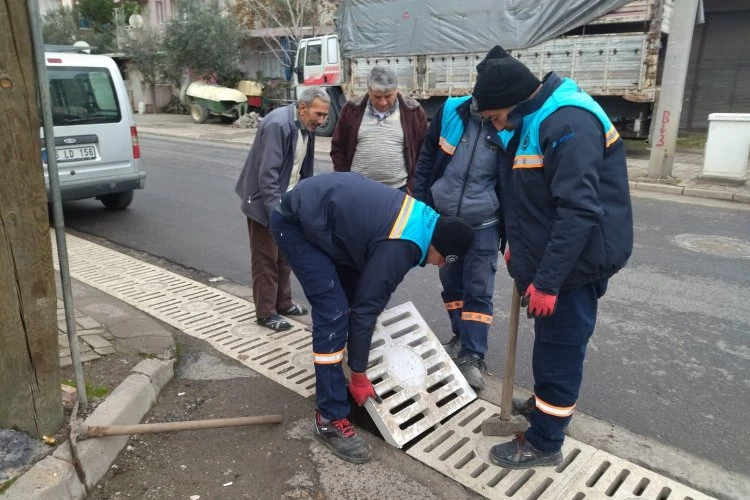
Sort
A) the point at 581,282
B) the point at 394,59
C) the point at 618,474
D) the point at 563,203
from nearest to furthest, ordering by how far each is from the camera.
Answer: the point at 563,203, the point at 581,282, the point at 618,474, the point at 394,59

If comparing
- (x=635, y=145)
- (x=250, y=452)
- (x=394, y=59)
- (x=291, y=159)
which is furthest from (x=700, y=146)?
(x=250, y=452)

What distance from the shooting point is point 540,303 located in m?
2.42

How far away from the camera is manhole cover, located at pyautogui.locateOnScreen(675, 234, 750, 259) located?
6021 millimetres

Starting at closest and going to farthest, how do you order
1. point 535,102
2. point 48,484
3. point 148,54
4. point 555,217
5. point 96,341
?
point 48,484 → point 555,217 → point 535,102 → point 96,341 → point 148,54

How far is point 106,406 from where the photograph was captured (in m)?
2.88

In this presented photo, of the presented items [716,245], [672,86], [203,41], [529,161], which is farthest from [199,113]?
[529,161]

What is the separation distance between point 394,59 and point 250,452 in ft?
43.8

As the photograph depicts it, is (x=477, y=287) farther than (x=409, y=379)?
Yes

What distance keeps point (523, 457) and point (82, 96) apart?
6.41m

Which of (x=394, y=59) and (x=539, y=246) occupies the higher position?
(x=394, y=59)

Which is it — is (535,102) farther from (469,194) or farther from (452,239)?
(469,194)

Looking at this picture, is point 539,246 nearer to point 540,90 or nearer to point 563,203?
point 563,203

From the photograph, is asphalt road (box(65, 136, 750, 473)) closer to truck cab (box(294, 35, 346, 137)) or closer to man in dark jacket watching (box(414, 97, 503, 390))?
man in dark jacket watching (box(414, 97, 503, 390))

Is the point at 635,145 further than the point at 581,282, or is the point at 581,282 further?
the point at 635,145
